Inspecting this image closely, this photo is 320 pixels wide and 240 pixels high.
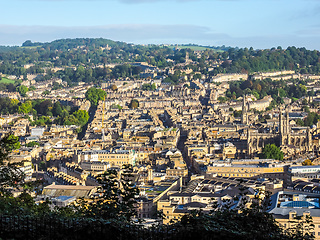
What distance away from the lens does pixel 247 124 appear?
52.9 metres

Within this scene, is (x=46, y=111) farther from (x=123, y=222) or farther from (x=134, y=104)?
(x=123, y=222)

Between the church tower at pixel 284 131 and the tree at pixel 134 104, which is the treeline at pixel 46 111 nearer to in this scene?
the tree at pixel 134 104

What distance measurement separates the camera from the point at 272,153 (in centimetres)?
4012

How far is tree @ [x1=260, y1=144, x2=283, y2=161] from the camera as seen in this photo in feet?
130

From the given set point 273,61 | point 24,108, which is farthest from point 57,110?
point 273,61

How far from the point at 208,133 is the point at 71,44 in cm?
13957

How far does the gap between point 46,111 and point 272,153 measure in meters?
29.5

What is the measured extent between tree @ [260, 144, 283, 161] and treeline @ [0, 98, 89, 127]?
20496mm

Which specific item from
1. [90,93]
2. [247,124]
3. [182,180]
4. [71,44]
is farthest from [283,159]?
[71,44]

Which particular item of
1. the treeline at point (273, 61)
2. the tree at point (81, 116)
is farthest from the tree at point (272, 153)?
the treeline at point (273, 61)

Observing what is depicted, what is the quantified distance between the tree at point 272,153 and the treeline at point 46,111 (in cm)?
2050

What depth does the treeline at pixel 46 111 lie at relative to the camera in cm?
5791

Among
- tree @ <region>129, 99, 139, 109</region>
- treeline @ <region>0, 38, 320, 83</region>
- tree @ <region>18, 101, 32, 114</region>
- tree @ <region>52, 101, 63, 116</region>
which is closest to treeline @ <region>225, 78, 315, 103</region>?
treeline @ <region>0, 38, 320, 83</region>

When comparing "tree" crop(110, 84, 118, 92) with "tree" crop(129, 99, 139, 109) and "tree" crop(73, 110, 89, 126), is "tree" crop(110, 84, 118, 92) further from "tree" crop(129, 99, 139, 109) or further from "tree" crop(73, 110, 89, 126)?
"tree" crop(73, 110, 89, 126)
